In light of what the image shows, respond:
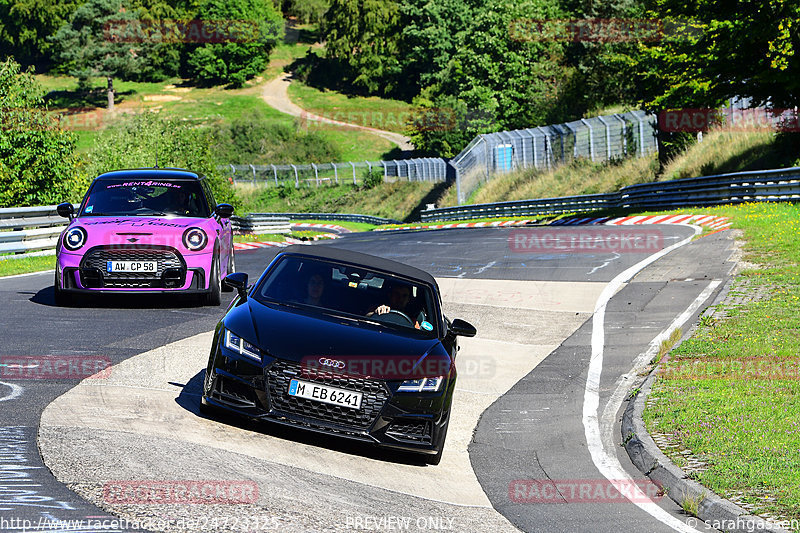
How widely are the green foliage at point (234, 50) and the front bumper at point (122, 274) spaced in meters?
113

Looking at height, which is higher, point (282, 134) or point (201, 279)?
point (201, 279)

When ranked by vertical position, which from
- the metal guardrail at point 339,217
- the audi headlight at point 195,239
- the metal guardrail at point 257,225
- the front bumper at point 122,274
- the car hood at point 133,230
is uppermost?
the car hood at point 133,230

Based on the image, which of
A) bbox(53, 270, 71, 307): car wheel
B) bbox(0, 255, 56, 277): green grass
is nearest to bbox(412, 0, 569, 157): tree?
bbox(0, 255, 56, 277): green grass

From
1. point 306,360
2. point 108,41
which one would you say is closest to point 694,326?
point 306,360

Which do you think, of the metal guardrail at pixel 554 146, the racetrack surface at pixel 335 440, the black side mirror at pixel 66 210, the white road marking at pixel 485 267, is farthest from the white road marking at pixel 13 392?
the metal guardrail at pixel 554 146

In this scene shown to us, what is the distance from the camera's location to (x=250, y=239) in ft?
134

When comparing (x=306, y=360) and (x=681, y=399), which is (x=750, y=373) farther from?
(x=306, y=360)

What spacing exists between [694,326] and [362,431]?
286 inches

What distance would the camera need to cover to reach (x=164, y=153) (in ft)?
172

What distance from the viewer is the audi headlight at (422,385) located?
24.2 feet

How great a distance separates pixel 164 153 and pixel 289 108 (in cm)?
6519

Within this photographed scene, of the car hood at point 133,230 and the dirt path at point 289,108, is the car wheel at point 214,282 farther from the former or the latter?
the dirt path at point 289,108

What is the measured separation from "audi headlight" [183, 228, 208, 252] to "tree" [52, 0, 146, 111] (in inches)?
4178

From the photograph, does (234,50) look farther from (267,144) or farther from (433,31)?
(267,144)
